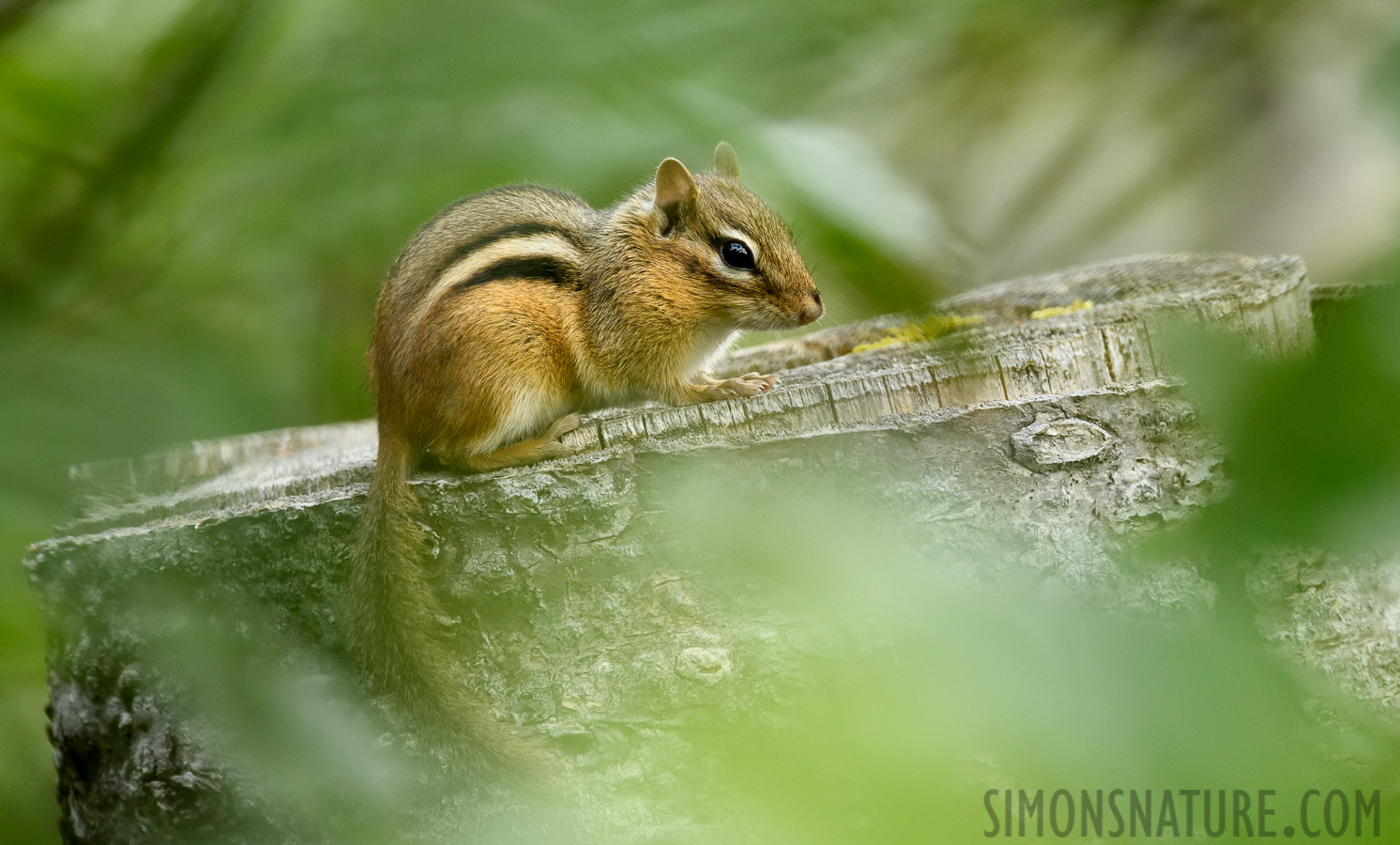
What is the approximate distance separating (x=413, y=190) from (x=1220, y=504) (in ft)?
3.37

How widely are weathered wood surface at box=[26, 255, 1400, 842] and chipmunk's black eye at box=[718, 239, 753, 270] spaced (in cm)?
73

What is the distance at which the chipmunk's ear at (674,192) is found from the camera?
2.71 m

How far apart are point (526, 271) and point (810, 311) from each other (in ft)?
2.45

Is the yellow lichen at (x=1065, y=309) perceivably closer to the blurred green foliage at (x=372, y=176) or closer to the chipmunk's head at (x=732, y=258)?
the chipmunk's head at (x=732, y=258)

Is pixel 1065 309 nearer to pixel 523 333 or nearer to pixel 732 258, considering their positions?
pixel 732 258

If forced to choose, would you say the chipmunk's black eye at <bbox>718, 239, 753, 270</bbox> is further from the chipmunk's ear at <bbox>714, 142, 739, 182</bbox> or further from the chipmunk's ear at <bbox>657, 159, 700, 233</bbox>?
the chipmunk's ear at <bbox>714, 142, 739, 182</bbox>

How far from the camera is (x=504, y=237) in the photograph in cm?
256

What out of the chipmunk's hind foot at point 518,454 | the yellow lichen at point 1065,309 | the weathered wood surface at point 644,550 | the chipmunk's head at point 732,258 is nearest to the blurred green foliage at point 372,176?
the weathered wood surface at point 644,550

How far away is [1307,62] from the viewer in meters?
3.33

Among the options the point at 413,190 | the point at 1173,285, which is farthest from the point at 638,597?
the point at 1173,285

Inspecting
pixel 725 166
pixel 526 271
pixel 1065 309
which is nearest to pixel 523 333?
pixel 526 271

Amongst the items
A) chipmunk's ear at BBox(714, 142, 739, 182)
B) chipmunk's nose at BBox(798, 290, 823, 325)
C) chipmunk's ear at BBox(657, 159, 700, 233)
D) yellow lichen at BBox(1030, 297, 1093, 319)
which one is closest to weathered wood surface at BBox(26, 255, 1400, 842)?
yellow lichen at BBox(1030, 297, 1093, 319)

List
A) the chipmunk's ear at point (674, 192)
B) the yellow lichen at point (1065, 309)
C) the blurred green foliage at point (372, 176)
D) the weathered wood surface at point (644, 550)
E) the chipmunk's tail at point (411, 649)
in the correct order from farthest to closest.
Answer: the chipmunk's ear at point (674, 192) → the yellow lichen at point (1065, 309) → the chipmunk's tail at point (411, 649) → the weathered wood surface at point (644, 550) → the blurred green foliage at point (372, 176)

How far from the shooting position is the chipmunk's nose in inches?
110
